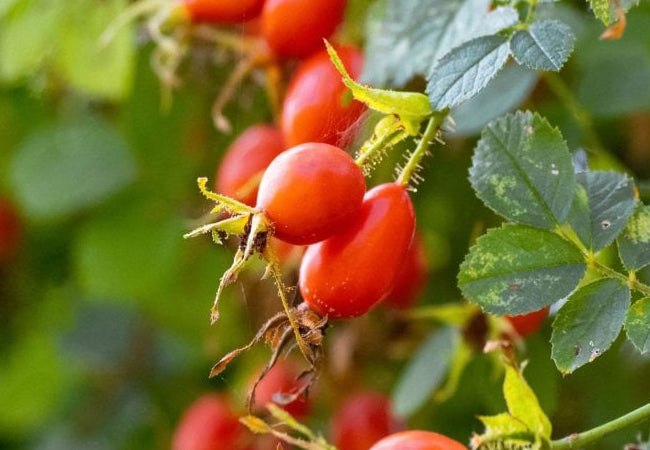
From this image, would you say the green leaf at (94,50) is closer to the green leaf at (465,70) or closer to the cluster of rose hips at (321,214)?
the cluster of rose hips at (321,214)

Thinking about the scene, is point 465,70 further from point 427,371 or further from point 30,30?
point 30,30

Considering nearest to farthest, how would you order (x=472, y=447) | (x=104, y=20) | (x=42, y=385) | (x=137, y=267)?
(x=472, y=447) → (x=104, y=20) → (x=137, y=267) → (x=42, y=385)

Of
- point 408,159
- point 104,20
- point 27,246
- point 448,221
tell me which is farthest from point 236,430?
point 27,246

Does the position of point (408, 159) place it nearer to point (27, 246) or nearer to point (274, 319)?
point (274, 319)

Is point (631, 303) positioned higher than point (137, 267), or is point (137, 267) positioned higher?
point (631, 303)

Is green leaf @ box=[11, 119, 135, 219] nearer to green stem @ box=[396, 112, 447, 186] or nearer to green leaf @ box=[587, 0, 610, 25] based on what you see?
green stem @ box=[396, 112, 447, 186]

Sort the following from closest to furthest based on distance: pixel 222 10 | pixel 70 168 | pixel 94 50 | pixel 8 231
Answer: pixel 222 10 → pixel 94 50 → pixel 70 168 → pixel 8 231

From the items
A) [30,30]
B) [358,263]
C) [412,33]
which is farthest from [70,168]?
[358,263]
